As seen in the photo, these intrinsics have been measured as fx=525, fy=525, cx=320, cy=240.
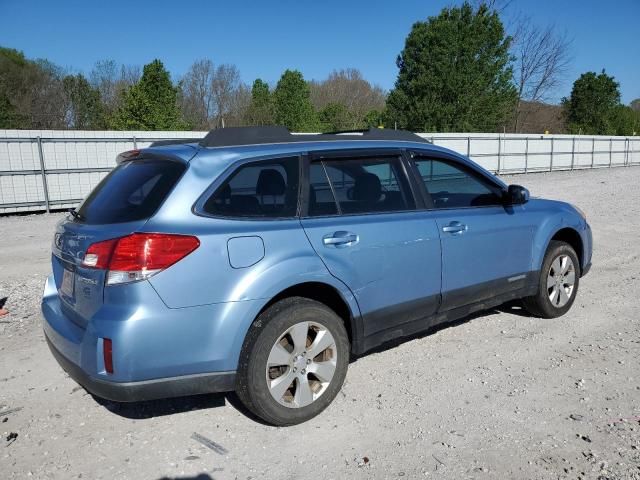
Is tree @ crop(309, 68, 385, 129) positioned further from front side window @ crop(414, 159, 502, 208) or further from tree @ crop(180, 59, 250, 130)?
front side window @ crop(414, 159, 502, 208)

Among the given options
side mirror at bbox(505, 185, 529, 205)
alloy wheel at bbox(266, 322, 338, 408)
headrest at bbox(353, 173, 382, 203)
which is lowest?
alloy wheel at bbox(266, 322, 338, 408)

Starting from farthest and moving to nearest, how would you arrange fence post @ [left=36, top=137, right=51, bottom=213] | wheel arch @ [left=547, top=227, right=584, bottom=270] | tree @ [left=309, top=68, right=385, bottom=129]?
tree @ [left=309, top=68, right=385, bottom=129]
fence post @ [left=36, top=137, right=51, bottom=213]
wheel arch @ [left=547, top=227, right=584, bottom=270]

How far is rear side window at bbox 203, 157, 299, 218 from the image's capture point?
2885 mm

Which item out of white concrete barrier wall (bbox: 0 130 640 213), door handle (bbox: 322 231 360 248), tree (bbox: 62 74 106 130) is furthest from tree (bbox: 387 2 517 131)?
door handle (bbox: 322 231 360 248)

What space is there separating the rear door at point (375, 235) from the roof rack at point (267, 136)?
0.18m

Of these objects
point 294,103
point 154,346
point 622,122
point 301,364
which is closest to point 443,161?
point 301,364

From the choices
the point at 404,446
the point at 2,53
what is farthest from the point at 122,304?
the point at 2,53

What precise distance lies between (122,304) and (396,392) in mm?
1884

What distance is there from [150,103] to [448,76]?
17.9 metres

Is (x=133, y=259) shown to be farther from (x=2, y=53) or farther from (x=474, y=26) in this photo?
(x=2, y=53)

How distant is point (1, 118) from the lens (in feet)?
86.7

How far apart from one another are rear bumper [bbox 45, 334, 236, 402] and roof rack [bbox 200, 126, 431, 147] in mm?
1298

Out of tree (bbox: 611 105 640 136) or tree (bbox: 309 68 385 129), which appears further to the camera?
tree (bbox: 309 68 385 129)

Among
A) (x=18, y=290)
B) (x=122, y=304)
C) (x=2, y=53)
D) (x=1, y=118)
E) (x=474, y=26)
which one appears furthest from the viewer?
(x=2, y=53)
